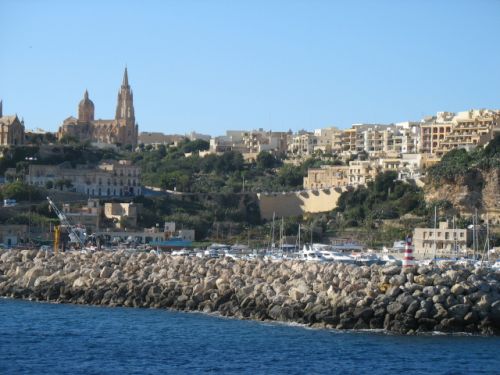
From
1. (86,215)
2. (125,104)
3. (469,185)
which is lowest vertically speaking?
(86,215)

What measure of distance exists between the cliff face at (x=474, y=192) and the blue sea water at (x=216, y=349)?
32156 millimetres

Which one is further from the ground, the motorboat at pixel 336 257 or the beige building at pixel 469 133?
the beige building at pixel 469 133

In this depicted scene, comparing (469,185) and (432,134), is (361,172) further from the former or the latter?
(469,185)

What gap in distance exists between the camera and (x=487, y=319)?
3136 centimetres

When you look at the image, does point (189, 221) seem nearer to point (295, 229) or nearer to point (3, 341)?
point (295, 229)

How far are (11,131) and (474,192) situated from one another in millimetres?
30443

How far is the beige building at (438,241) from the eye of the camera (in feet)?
186

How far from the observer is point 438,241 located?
190 ft

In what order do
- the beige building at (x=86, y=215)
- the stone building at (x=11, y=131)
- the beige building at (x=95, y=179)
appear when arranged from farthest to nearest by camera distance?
1. the stone building at (x=11, y=131)
2. the beige building at (x=95, y=179)
3. the beige building at (x=86, y=215)

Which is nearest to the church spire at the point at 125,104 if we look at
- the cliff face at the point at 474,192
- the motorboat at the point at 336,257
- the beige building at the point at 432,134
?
the beige building at the point at 432,134

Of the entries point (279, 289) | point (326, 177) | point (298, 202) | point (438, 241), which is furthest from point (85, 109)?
point (279, 289)

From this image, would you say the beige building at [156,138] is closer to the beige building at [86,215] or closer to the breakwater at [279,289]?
the beige building at [86,215]

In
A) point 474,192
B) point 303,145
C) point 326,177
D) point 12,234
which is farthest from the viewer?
point 303,145

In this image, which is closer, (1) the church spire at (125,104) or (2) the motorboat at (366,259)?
(2) the motorboat at (366,259)
